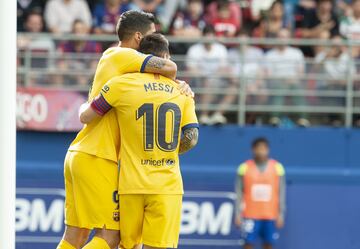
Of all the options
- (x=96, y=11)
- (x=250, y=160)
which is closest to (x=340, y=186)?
(x=250, y=160)

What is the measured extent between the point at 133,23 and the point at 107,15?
23.7 feet

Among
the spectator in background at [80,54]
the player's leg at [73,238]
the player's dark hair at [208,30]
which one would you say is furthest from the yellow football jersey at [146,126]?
the player's dark hair at [208,30]

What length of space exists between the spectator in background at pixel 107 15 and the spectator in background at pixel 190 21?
2.40 ft

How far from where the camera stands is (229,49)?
46.3 ft

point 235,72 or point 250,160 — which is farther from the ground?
point 235,72

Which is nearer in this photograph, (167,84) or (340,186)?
(167,84)

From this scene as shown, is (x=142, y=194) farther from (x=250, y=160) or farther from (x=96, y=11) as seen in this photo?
(x=96, y=11)

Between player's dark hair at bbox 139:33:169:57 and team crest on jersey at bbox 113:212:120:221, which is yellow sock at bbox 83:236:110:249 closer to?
team crest on jersey at bbox 113:212:120:221

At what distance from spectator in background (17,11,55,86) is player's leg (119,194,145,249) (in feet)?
22.4

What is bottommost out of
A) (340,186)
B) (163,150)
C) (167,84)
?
(340,186)

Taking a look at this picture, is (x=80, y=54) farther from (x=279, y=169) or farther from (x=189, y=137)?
(x=189, y=137)

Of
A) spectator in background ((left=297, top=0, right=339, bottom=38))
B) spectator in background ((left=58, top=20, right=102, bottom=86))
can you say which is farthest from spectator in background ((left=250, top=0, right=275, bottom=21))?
spectator in background ((left=58, top=20, right=102, bottom=86))

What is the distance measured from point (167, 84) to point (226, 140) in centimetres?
705

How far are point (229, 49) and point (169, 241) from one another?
7.22 meters
